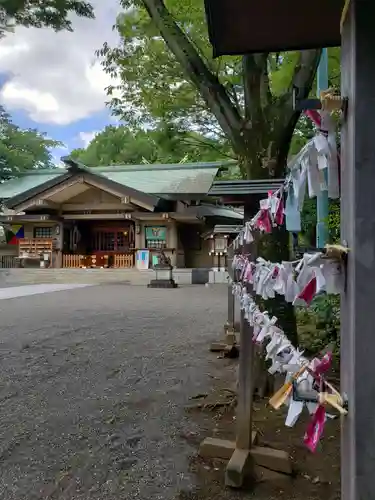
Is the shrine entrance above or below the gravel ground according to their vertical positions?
above

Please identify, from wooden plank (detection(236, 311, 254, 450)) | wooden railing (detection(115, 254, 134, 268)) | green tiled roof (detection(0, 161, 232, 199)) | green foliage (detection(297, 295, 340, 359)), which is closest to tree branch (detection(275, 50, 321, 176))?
green foliage (detection(297, 295, 340, 359))

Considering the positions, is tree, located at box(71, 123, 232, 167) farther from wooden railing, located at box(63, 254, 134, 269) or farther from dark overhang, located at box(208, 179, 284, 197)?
dark overhang, located at box(208, 179, 284, 197)

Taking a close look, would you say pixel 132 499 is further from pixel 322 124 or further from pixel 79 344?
pixel 79 344

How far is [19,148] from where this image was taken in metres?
29.8

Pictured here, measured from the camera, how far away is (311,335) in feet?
18.8

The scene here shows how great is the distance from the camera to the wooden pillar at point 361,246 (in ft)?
3.48

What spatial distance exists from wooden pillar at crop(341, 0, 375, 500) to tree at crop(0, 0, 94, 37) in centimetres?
549

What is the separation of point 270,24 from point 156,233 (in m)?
17.4

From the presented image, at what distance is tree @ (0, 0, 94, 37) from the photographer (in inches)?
215

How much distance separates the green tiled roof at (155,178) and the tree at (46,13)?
41.8 feet

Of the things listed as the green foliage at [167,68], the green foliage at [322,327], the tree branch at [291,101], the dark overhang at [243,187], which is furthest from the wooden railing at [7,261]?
the dark overhang at [243,187]

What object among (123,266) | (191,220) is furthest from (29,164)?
(191,220)

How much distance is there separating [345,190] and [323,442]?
2.36m

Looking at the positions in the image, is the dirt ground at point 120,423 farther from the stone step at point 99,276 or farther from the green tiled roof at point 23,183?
the green tiled roof at point 23,183
